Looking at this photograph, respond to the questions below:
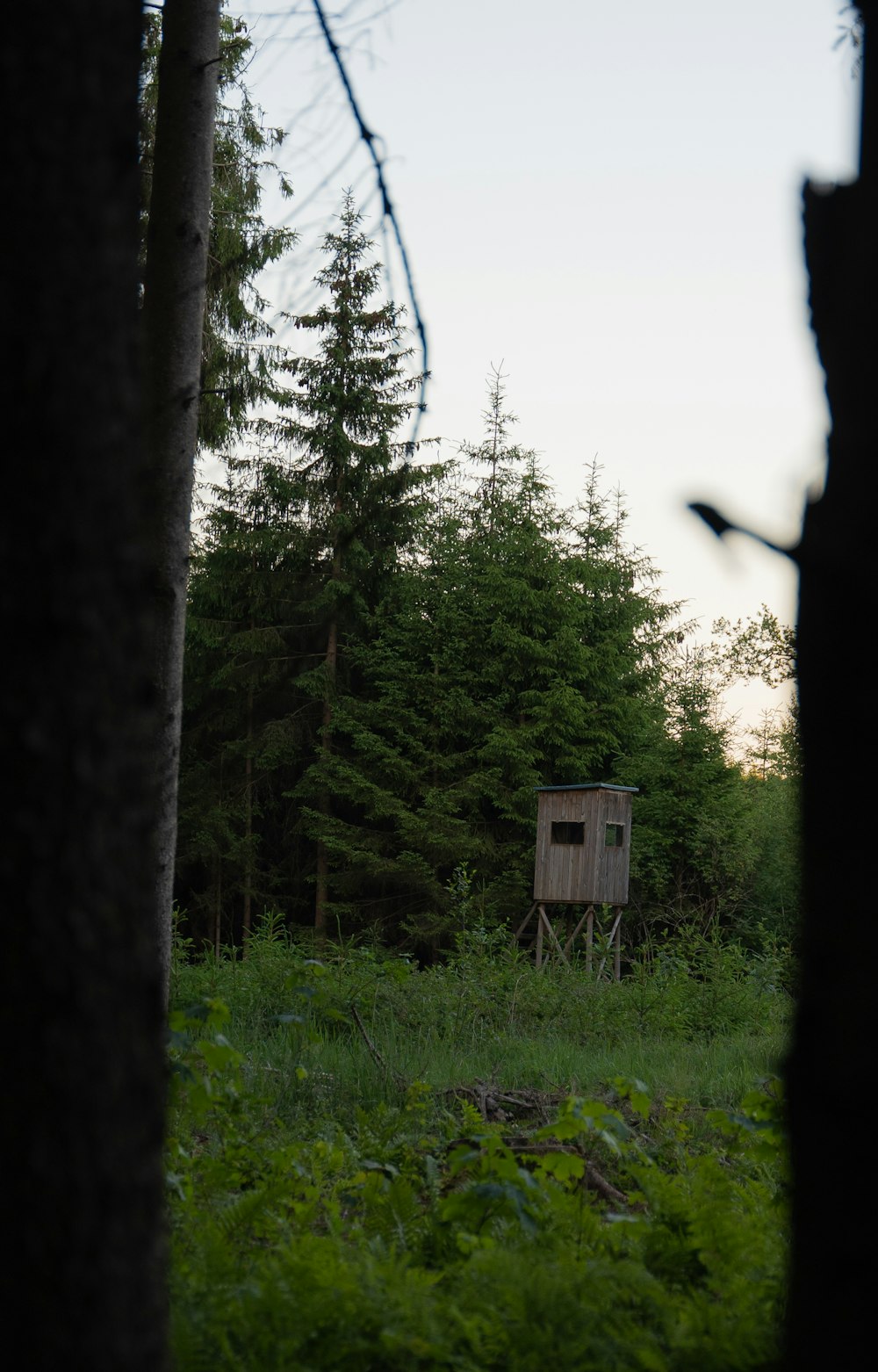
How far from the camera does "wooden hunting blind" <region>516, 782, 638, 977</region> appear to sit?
18.3m

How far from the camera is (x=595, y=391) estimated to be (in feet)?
23.9

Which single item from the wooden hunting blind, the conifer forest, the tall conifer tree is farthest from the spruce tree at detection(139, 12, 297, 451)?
the wooden hunting blind

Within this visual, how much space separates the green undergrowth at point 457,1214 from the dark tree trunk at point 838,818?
49 cm

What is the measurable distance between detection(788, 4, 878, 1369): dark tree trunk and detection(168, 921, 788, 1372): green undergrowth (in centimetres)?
49

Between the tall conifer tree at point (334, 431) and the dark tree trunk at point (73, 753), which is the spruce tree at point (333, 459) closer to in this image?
the tall conifer tree at point (334, 431)

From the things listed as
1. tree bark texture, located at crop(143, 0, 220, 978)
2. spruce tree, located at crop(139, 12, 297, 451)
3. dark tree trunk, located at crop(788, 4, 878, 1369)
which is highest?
spruce tree, located at crop(139, 12, 297, 451)

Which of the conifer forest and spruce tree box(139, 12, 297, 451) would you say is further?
spruce tree box(139, 12, 297, 451)

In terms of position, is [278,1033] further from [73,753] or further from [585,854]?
[585,854]

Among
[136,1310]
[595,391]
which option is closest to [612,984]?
[595,391]

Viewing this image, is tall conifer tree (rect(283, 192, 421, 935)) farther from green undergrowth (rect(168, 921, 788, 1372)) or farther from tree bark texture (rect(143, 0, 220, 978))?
green undergrowth (rect(168, 921, 788, 1372))

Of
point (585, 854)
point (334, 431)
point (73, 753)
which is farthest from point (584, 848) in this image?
point (73, 753)

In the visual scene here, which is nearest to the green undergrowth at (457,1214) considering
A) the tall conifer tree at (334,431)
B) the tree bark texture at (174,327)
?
the tree bark texture at (174,327)

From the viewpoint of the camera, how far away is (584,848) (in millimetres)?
18594

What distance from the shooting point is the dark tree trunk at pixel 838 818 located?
1.67m
